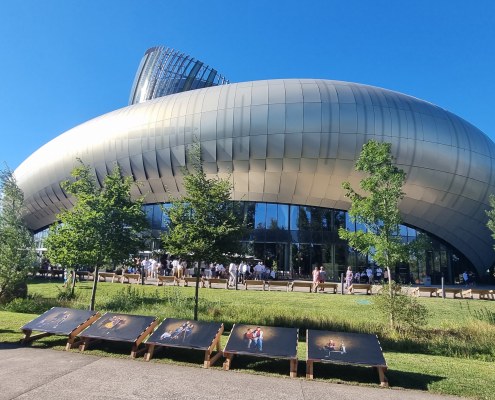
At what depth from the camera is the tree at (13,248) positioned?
1520 cm

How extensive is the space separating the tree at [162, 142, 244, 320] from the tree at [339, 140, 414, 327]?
3.82 m

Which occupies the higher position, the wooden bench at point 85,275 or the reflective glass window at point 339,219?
the reflective glass window at point 339,219

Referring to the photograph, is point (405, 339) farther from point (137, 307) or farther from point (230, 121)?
point (230, 121)

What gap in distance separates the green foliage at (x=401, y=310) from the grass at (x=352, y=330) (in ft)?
1.08

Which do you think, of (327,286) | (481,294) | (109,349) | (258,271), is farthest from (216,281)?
(109,349)

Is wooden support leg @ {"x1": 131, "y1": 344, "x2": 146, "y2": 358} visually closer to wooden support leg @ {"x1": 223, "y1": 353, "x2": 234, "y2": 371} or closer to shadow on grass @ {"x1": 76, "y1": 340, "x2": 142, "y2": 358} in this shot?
shadow on grass @ {"x1": 76, "y1": 340, "x2": 142, "y2": 358}

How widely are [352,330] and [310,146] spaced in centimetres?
2038

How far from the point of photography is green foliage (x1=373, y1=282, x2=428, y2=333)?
38.3 ft

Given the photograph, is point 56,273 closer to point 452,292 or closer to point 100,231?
point 100,231

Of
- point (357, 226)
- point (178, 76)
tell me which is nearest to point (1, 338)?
point (357, 226)

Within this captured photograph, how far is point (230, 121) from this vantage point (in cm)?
3102

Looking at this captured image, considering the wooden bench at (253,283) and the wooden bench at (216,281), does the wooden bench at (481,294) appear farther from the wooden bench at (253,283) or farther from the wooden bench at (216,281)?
the wooden bench at (216,281)

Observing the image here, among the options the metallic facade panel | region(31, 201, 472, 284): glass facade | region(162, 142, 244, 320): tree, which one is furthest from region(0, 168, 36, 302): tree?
region(31, 201, 472, 284): glass facade

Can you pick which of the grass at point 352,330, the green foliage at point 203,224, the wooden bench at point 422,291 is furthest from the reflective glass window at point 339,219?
the green foliage at point 203,224
